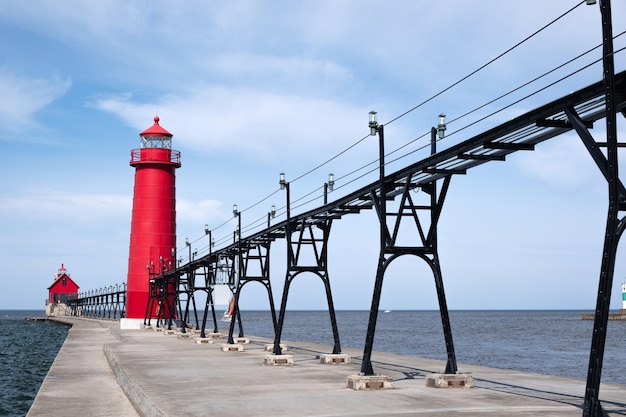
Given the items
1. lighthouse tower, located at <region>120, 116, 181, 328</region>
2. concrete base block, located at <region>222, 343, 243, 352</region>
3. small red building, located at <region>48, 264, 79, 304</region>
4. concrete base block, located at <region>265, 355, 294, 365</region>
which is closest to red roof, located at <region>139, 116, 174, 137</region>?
lighthouse tower, located at <region>120, 116, 181, 328</region>

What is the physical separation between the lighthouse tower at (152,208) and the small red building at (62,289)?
89286 millimetres

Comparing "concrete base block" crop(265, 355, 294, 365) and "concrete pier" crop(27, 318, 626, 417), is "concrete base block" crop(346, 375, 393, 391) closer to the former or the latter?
"concrete pier" crop(27, 318, 626, 417)

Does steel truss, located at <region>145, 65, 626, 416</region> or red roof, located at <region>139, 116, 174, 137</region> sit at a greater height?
red roof, located at <region>139, 116, 174, 137</region>

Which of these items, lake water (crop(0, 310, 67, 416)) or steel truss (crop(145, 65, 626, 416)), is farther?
lake water (crop(0, 310, 67, 416))

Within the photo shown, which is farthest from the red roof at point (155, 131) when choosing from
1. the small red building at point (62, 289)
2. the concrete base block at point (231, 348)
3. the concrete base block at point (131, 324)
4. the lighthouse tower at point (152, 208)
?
the small red building at point (62, 289)

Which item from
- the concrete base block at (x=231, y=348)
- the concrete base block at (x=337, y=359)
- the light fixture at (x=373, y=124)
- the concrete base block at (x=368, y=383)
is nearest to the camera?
the concrete base block at (x=368, y=383)

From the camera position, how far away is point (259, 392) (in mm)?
17031

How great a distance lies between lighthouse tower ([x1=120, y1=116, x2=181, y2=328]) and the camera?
199 feet

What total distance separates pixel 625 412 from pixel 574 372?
98.4 ft

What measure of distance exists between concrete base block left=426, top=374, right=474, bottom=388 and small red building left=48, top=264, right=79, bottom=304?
136 m

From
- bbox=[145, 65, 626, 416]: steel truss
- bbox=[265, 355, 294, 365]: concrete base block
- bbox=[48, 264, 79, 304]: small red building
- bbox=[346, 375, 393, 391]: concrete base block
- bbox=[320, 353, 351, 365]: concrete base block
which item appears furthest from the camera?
bbox=[48, 264, 79, 304]: small red building

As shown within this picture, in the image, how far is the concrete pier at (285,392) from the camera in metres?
14.2

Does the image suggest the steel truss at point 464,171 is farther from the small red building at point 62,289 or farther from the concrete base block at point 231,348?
the small red building at point 62,289

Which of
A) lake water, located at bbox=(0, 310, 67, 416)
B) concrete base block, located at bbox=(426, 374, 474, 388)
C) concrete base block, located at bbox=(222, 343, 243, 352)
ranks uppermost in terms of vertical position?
concrete base block, located at bbox=(222, 343, 243, 352)
